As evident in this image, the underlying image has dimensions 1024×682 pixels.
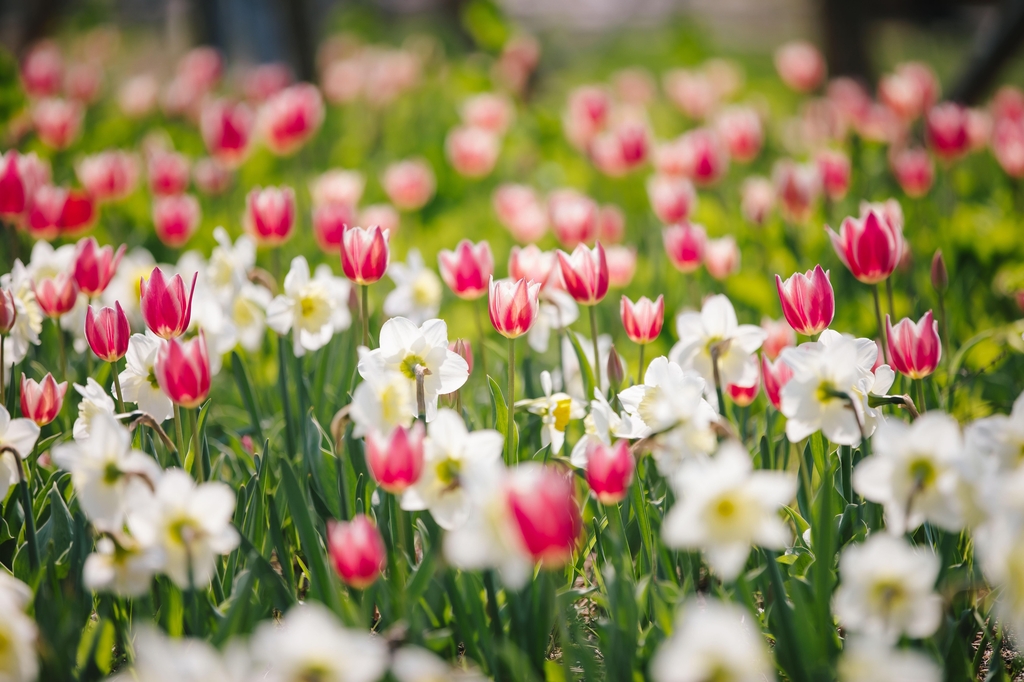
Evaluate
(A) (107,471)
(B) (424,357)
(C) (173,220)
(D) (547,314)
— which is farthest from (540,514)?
(C) (173,220)

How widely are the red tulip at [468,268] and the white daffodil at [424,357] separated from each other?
0.37 meters

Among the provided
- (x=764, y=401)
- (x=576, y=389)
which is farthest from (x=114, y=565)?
(x=764, y=401)

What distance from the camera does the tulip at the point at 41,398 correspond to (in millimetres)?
1603

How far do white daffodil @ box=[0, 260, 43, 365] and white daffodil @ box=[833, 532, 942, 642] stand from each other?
1.73 metres

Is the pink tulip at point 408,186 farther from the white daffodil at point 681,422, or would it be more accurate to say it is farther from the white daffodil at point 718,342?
the white daffodil at point 681,422

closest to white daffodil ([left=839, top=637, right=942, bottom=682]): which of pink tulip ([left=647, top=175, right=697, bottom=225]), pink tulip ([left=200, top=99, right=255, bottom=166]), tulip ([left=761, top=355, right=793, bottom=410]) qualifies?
tulip ([left=761, top=355, right=793, bottom=410])

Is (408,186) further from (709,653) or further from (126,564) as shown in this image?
(709,653)

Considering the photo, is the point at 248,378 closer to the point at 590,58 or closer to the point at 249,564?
the point at 249,564

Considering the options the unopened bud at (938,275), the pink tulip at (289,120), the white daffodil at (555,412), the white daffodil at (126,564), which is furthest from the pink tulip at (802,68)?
the white daffodil at (126,564)

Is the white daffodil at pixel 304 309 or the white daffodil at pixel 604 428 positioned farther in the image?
the white daffodil at pixel 304 309

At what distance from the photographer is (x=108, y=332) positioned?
5.18ft

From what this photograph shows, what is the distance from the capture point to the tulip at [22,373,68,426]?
1.60m

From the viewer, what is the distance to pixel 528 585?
55.8 inches

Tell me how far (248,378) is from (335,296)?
0.35 metres
